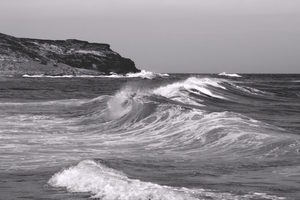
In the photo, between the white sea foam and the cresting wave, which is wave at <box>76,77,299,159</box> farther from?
the white sea foam

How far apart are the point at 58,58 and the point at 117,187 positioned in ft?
383

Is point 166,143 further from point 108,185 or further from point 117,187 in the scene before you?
point 117,187

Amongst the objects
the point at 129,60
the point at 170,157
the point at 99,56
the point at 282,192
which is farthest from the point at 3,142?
the point at 129,60

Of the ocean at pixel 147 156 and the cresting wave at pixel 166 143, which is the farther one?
the ocean at pixel 147 156

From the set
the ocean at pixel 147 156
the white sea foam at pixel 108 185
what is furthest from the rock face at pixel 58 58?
the white sea foam at pixel 108 185

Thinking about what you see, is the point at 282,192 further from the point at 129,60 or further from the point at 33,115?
the point at 129,60

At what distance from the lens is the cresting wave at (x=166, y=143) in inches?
344

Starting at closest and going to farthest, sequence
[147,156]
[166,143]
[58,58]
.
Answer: [147,156] < [166,143] < [58,58]

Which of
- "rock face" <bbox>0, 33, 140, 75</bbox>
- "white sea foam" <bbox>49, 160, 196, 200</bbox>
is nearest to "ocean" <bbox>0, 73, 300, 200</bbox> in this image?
"white sea foam" <bbox>49, 160, 196, 200</bbox>

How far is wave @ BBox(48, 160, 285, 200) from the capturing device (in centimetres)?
823

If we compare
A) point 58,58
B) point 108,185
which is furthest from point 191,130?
point 58,58

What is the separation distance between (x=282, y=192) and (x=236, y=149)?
511 centimetres

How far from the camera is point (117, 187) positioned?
876 cm

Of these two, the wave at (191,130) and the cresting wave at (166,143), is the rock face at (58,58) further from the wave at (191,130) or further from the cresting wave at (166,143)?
the cresting wave at (166,143)
